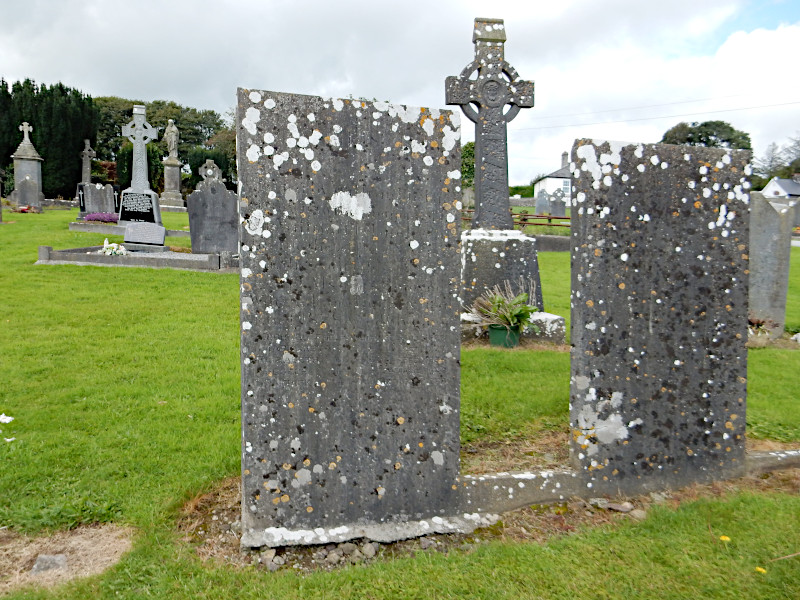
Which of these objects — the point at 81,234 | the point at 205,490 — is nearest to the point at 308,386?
the point at 205,490

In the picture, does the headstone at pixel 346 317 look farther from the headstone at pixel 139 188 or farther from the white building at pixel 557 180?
the white building at pixel 557 180

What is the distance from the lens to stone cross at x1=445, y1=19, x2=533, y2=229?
350 inches

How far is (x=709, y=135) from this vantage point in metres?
51.2

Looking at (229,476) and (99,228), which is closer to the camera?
(229,476)

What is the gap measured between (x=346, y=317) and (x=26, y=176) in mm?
31482

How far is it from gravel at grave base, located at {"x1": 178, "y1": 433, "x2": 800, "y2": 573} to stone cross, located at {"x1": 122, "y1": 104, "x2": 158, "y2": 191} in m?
18.1

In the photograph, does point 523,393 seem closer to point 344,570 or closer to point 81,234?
point 344,570

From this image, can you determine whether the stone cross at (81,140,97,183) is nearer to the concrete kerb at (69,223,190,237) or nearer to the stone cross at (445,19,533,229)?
the concrete kerb at (69,223,190,237)

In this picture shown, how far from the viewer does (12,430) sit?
4.28 meters

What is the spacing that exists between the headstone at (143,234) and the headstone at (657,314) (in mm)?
13489

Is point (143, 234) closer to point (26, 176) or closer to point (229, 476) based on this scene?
point (229, 476)

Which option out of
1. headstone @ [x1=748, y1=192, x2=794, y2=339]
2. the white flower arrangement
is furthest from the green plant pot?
the white flower arrangement

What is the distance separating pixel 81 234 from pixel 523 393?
53.1 feet

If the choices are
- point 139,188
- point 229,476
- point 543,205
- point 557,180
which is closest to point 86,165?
point 139,188
